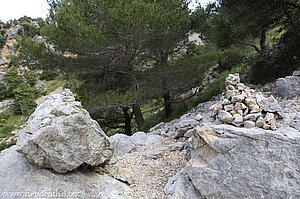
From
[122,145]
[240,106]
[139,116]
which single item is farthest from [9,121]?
[240,106]

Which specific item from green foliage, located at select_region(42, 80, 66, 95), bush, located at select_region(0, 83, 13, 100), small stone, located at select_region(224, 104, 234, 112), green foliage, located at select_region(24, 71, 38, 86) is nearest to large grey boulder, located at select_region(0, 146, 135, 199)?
small stone, located at select_region(224, 104, 234, 112)

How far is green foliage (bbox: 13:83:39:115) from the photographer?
61.8 feet

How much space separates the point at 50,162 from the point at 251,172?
246 centimetres

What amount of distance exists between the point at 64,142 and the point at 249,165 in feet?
7.47

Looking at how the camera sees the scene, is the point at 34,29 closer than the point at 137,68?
No

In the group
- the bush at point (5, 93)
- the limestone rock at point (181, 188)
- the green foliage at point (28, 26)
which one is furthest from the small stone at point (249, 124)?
the green foliage at point (28, 26)

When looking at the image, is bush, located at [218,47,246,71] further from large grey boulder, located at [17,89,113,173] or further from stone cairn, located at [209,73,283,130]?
large grey boulder, located at [17,89,113,173]

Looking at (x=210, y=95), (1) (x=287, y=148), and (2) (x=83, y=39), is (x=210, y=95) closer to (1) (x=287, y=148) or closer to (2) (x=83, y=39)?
(2) (x=83, y=39)

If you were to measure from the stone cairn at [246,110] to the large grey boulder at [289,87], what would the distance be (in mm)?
2154

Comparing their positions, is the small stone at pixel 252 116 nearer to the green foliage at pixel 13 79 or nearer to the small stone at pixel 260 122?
the small stone at pixel 260 122

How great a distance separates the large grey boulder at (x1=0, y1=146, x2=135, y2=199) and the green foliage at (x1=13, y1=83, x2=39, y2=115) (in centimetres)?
1501

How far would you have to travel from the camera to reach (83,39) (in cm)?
759

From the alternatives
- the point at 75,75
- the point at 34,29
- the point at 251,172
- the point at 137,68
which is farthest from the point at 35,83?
the point at 251,172

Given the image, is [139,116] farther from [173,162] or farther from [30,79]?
[30,79]
